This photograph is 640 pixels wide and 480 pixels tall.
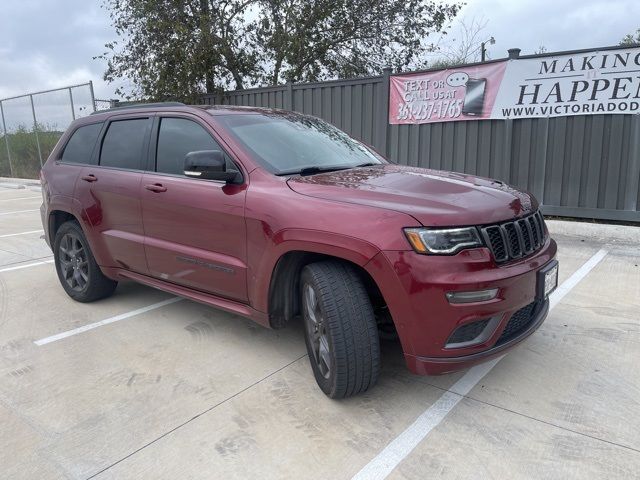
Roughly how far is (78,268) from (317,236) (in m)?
3.04

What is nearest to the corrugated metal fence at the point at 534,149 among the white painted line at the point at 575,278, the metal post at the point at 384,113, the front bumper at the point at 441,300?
the metal post at the point at 384,113

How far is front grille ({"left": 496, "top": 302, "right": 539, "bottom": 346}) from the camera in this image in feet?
9.10

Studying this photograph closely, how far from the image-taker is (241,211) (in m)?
3.24

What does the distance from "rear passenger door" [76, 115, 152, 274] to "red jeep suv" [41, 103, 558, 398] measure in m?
0.02

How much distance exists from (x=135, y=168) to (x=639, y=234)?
19.8 feet

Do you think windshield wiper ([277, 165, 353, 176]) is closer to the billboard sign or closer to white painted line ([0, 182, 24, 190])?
the billboard sign

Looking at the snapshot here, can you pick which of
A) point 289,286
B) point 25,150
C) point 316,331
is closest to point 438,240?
point 316,331

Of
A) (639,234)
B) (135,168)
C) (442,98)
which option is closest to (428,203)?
(135,168)

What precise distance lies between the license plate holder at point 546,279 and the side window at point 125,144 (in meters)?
3.04

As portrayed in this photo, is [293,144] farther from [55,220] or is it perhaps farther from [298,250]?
[55,220]

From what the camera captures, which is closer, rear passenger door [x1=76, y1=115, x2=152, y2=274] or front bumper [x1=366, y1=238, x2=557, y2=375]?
front bumper [x1=366, y1=238, x2=557, y2=375]

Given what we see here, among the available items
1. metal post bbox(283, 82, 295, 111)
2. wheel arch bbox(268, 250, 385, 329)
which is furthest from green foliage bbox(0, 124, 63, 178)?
wheel arch bbox(268, 250, 385, 329)

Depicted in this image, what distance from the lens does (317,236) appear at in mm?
2787

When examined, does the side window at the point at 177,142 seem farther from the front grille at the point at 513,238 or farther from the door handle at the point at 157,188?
the front grille at the point at 513,238
